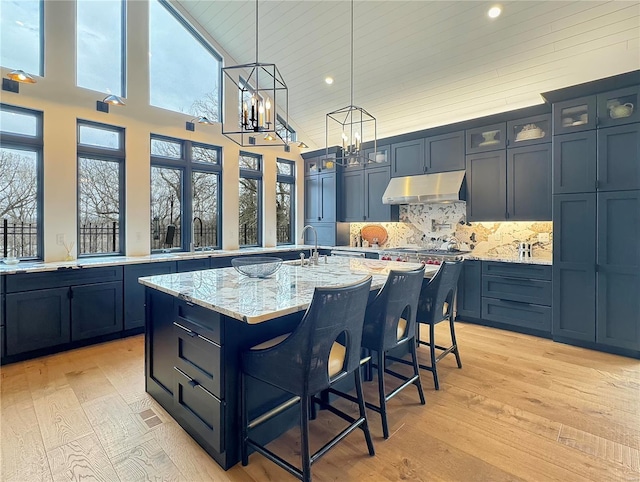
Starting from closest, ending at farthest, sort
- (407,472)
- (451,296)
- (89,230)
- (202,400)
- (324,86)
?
1. (407,472)
2. (202,400)
3. (451,296)
4. (89,230)
5. (324,86)

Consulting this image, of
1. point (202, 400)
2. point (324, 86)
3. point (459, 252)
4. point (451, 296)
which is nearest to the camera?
point (202, 400)

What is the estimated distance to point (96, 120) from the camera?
13.5 feet

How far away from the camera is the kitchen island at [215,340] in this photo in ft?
5.80

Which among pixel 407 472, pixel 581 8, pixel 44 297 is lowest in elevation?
pixel 407 472

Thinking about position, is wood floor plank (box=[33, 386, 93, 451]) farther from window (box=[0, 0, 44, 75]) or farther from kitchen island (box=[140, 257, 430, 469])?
window (box=[0, 0, 44, 75])

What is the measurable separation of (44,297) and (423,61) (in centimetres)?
521

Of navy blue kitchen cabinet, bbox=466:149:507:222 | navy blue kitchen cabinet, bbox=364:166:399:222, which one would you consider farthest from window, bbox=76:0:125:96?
navy blue kitchen cabinet, bbox=466:149:507:222

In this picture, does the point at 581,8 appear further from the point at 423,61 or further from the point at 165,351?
the point at 165,351

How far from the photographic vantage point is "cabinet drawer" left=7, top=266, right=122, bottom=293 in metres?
3.17

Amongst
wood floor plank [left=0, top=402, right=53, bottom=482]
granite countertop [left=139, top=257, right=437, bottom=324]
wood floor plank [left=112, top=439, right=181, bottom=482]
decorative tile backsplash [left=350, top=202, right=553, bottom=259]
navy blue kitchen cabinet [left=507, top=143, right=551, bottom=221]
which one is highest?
navy blue kitchen cabinet [left=507, top=143, right=551, bottom=221]

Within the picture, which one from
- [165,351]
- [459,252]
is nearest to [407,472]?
[165,351]

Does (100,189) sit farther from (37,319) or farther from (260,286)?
(260,286)

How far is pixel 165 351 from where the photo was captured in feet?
7.66

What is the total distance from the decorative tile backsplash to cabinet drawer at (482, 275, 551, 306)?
25.9 inches
